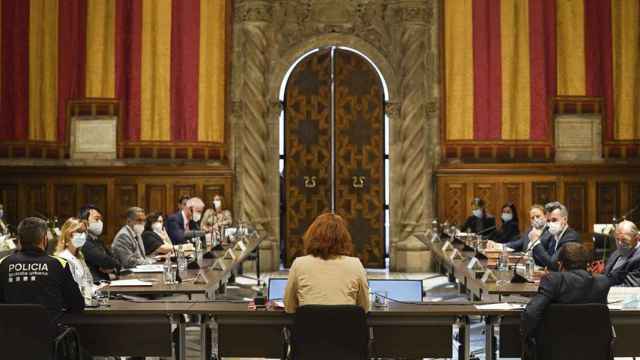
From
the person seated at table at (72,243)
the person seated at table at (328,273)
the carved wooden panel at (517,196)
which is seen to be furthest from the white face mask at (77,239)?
the carved wooden panel at (517,196)

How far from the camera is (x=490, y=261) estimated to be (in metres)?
8.77

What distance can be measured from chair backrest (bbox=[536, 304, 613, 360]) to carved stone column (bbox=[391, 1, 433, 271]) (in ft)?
31.3

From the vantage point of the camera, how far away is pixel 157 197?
14.4 metres

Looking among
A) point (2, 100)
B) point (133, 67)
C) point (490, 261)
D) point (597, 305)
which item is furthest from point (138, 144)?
point (597, 305)

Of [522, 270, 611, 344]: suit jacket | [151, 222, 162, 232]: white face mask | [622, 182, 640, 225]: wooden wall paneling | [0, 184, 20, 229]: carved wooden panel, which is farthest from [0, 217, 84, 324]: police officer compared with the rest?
[622, 182, 640, 225]: wooden wall paneling

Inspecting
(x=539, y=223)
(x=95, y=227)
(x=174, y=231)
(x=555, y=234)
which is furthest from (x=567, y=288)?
(x=174, y=231)

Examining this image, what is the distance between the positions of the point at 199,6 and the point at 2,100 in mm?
3426

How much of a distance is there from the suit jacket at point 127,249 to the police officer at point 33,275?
3.58m

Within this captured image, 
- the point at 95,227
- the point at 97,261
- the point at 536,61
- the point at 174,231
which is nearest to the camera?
the point at 97,261

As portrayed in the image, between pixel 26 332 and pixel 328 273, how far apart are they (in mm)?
1655

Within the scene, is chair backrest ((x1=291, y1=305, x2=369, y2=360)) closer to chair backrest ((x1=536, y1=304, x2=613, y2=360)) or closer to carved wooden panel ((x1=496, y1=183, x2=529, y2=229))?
chair backrest ((x1=536, y1=304, x2=613, y2=360))

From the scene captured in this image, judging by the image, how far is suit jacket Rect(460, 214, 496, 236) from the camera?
13.1 m

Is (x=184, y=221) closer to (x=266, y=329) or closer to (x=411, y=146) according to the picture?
(x=411, y=146)

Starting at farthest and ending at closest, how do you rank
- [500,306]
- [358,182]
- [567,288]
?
1. [358,182]
2. [500,306]
3. [567,288]
